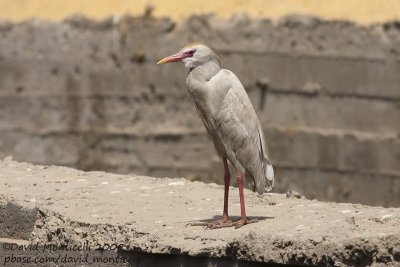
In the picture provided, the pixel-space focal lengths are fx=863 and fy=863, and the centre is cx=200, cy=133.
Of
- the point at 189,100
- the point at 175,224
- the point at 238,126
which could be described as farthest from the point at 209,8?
the point at 175,224

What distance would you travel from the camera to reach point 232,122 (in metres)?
5.82

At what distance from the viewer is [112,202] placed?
250 inches

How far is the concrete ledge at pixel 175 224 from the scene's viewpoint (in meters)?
4.90

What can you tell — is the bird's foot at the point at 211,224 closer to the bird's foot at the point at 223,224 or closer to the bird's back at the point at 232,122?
the bird's foot at the point at 223,224

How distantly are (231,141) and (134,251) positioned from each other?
1014 millimetres

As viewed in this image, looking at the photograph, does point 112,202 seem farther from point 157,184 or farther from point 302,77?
point 302,77

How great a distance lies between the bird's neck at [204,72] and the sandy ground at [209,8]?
7.12 metres

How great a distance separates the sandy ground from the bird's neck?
7.12 metres

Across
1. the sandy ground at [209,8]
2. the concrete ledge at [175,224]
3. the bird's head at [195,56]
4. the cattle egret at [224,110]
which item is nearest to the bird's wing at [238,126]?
the cattle egret at [224,110]

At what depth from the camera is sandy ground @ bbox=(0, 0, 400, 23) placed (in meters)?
12.8

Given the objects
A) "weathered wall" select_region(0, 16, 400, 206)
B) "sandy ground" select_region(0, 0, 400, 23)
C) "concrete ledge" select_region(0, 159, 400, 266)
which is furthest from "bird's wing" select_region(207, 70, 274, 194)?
"sandy ground" select_region(0, 0, 400, 23)

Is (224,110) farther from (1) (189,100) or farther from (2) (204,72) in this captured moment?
(1) (189,100)

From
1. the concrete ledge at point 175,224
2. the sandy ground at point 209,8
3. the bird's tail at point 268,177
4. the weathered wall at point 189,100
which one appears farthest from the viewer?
the sandy ground at point 209,8

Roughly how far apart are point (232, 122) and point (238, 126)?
0.05m
